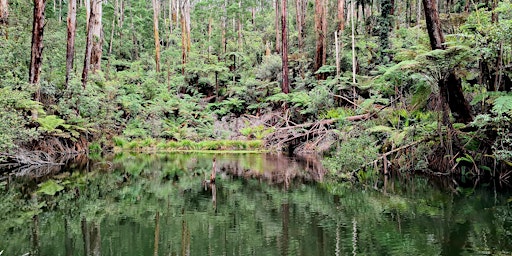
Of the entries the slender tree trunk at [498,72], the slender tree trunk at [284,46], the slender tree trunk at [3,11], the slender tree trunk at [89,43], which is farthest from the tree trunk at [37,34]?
the slender tree trunk at [498,72]

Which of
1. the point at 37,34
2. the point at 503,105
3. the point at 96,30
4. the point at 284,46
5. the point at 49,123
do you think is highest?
the point at 96,30

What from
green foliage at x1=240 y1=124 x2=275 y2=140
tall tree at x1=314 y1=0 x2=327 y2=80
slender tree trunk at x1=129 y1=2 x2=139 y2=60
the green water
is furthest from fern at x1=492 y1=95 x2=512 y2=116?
slender tree trunk at x1=129 y1=2 x2=139 y2=60

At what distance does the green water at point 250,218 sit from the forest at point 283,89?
4.76 ft

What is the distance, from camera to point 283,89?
21.5 meters

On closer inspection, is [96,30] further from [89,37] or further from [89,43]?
[89,43]

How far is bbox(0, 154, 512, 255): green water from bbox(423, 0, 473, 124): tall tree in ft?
5.58

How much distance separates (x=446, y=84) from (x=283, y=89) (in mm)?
12831

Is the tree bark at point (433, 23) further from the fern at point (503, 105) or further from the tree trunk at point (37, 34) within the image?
the tree trunk at point (37, 34)

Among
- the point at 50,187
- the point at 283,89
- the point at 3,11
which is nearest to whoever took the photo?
the point at 50,187

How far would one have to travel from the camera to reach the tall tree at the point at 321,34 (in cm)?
2092

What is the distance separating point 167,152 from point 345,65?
9.65m

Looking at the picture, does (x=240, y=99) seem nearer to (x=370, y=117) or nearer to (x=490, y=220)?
(x=370, y=117)

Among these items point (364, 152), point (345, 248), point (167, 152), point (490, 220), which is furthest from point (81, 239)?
point (167, 152)

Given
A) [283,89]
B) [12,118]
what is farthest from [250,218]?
[283,89]
